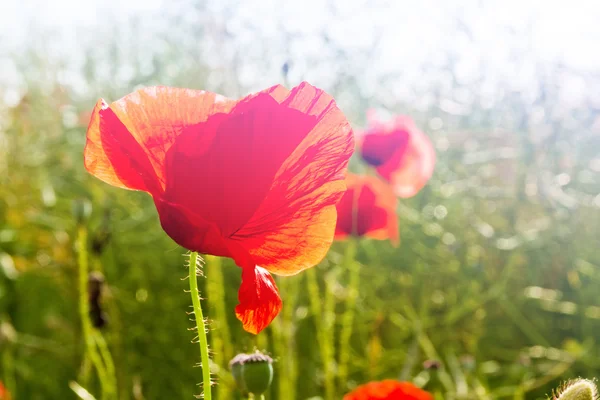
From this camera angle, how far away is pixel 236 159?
32 cm

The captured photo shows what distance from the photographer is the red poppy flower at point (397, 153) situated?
3.21ft

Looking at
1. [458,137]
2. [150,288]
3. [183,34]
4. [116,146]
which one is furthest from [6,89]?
[116,146]

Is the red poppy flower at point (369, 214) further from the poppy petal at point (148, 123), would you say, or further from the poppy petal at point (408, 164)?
the poppy petal at point (148, 123)

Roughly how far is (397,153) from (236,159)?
69 cm

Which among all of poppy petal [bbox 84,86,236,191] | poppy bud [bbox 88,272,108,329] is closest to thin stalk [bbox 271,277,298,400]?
poppy bud [bbox 88,272,108,329]

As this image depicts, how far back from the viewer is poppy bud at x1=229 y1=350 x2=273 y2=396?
0.34 metres

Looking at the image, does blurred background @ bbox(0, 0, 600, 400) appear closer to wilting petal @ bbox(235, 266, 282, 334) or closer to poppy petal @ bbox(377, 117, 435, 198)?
poppy petal @ bbox(377, 117, 435, 198)

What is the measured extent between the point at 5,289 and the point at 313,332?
0.57 meters

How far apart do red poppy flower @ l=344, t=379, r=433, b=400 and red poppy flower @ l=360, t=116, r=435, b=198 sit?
36cm

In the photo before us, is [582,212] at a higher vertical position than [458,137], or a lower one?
lower

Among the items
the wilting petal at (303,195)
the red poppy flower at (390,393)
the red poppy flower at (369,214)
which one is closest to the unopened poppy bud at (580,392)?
the wilting petal at (303,195)

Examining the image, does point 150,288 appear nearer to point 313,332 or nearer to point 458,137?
point 313,332

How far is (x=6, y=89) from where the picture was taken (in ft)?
5.32

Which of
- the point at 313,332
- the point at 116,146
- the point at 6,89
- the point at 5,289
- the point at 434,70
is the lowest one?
the point at 313,332
